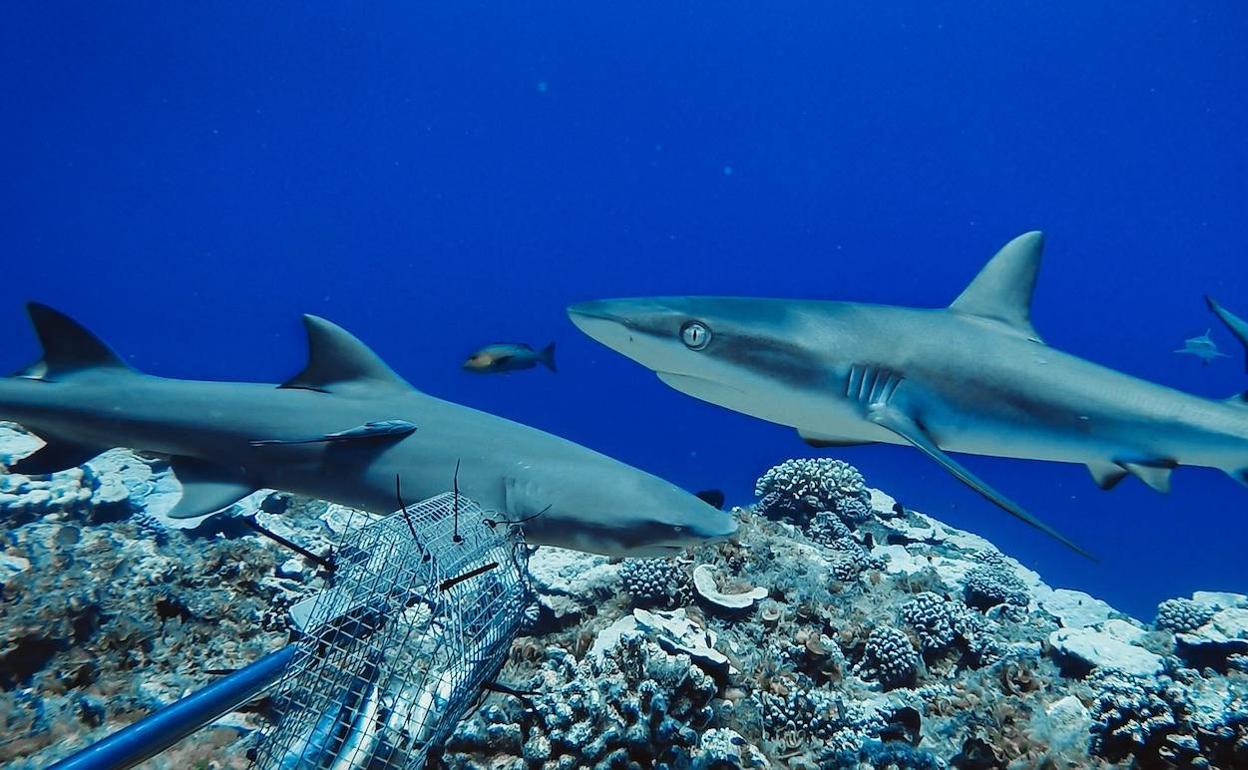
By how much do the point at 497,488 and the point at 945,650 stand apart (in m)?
4.07

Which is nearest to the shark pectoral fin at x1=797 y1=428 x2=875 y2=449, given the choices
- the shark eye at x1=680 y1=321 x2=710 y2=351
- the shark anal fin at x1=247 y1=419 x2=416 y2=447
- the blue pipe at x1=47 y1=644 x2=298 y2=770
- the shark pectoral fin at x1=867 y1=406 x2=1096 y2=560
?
the shark pectoral fin at x1=867 y1=406 x2=1096 y2=560

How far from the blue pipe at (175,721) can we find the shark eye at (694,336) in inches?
80.4

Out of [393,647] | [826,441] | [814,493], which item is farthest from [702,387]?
[814,493]

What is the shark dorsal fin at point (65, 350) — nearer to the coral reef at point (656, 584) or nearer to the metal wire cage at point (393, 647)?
the metal wire cage at point (393, 647)

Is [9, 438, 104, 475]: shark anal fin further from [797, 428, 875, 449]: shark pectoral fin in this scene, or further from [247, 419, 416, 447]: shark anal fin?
[797, 428, 875, 449]: shark pectoral fin

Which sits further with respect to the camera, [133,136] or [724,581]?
[133,136]

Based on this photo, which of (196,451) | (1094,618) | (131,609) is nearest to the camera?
(196,451)

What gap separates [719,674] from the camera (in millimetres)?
3811

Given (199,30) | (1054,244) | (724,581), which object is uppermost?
(1054,244)

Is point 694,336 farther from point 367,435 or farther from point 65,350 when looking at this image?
point 65,350

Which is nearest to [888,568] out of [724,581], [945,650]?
[945,650]

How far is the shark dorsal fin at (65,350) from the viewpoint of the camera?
4410 millimetres

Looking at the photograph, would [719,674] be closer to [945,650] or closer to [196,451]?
[945,650]

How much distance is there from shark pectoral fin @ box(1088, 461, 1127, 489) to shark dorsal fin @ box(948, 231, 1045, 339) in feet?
2.64
